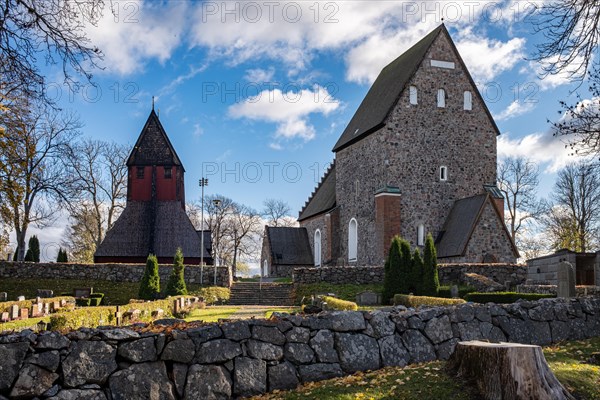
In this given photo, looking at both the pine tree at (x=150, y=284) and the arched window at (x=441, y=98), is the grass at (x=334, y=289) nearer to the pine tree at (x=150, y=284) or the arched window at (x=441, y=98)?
the pine tree at (x=150, y=284)

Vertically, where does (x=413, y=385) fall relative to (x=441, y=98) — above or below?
below

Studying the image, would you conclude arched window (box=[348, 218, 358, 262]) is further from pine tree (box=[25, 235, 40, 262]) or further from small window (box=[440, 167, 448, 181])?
pine tree (box=[25, 235, 40, 262])

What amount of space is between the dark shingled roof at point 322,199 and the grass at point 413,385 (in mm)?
28955

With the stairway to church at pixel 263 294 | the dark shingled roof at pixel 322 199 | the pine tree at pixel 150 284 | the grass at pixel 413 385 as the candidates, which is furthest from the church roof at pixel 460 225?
the grass at pixel 413 385

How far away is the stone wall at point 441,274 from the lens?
24.5 meters

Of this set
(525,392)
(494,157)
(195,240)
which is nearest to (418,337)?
(525,392)

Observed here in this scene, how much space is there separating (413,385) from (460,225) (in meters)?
22.3

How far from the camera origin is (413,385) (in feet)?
21.7

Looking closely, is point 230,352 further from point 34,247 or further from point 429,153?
point 34,247

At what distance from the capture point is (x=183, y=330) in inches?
271

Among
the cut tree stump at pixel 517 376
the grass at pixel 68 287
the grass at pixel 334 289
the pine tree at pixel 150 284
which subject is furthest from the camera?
the grass at pixel 68 287

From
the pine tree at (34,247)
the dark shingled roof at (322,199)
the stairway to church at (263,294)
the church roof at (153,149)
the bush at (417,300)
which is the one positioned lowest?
the stairway to church at (263,294)

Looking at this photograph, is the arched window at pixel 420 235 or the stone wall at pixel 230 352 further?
the arched window at pixel 420 235

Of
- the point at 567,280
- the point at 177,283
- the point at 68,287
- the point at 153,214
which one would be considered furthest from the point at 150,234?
the point at 567,280
